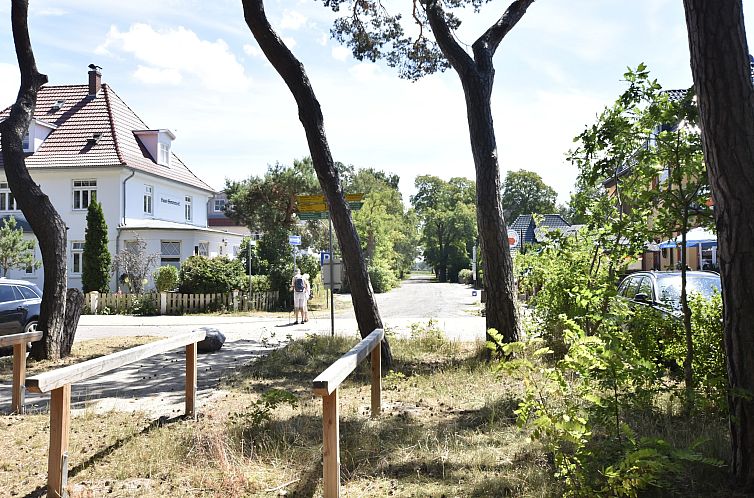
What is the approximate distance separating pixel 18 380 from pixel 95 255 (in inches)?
817

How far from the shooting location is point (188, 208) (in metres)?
36.8

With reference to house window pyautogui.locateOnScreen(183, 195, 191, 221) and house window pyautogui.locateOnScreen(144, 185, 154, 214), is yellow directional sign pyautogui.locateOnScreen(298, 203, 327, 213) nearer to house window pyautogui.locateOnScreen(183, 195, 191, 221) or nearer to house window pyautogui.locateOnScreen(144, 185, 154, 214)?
house window pyautogui.locateOnScreen(144, 185, 154, 214)

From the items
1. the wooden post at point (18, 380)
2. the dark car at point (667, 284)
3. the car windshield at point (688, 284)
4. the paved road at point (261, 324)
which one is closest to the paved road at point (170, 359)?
the paved road at point (261, 324)

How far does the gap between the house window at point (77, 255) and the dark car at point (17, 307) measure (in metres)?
18.6

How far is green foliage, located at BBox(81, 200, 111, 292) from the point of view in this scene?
1041 inches

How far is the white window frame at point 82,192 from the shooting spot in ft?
100

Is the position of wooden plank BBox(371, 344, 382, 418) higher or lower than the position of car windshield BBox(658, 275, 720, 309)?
lower

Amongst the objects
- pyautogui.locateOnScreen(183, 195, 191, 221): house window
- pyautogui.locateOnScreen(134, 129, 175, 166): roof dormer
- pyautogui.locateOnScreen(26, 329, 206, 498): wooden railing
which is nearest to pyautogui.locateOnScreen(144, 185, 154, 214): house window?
pyautogui.locateOnScreen(134, 129, 175, 166): roof dormer

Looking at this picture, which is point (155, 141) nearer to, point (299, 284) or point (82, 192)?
point (82, 192)

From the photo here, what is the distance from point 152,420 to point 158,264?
2300 centimetres

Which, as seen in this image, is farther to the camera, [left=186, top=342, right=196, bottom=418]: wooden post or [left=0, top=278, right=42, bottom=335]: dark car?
[left=0, top=278, right=42, bottom=335]: dark car

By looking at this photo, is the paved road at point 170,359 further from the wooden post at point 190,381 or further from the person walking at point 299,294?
the person walking at point 299,294

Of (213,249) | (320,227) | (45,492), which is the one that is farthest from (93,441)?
(320,227)

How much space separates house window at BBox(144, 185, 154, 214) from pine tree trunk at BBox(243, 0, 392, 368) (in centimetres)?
2432
